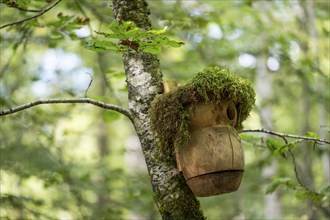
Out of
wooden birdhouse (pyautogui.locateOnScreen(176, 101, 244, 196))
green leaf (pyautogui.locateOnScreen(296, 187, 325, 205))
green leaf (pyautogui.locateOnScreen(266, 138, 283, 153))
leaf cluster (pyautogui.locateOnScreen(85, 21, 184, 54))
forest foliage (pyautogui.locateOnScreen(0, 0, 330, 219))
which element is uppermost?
forest foliage (pyautogui.locateOnScreen(0, 0, 330, 219))

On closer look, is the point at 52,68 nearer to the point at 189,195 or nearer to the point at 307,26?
the point at 189,195

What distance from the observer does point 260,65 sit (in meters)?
6.98

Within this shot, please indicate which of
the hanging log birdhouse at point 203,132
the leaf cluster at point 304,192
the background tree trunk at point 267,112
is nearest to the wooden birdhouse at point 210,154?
the hanging log birdhouse at point 203,132

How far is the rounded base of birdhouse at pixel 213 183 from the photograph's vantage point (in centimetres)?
187

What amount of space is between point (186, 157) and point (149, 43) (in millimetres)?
521

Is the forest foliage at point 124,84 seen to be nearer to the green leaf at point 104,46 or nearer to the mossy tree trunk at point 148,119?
the mossy tree trunk at point 148,119

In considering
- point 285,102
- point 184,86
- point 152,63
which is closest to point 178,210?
point 184,86

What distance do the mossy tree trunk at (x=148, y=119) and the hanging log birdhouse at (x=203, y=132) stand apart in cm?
6

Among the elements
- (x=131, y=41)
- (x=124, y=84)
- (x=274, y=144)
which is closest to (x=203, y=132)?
(x=131, y=41)

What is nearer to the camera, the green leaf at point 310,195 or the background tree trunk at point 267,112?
the green leaf at point 310,195

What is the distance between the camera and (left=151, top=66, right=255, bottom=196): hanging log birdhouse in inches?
73.9

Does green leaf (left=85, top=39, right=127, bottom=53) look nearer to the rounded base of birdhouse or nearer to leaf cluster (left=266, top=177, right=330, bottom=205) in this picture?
the rounded base of birdhouse

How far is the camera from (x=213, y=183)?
6.18ft

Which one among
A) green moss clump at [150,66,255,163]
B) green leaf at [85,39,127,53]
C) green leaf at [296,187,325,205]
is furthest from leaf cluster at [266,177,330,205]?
green leaf at [85,39,127,53]
